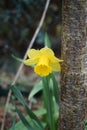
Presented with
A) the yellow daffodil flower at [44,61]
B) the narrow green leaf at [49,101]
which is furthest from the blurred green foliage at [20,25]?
the yellow daffodil flower at [44,61]

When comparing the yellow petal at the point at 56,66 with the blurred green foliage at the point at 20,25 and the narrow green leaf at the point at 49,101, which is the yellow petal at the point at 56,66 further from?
the blurred green foliage at the point at 20,25

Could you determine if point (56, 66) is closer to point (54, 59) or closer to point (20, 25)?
point (54, 59)

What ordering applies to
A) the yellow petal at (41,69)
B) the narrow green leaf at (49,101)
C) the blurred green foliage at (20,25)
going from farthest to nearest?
the blurred green foliage at (20,25) < the narrow green leaf at (49,101) < the yellow petal at (41,69)

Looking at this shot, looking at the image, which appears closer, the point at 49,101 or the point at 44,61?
the point at 44,61

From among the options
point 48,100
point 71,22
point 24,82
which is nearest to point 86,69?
point 71,22

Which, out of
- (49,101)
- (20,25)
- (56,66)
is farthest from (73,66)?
(20,25)

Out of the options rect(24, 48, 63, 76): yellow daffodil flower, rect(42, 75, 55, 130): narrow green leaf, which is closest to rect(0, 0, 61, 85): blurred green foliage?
rect(42, 75, 55, 130): narrow green leaf
